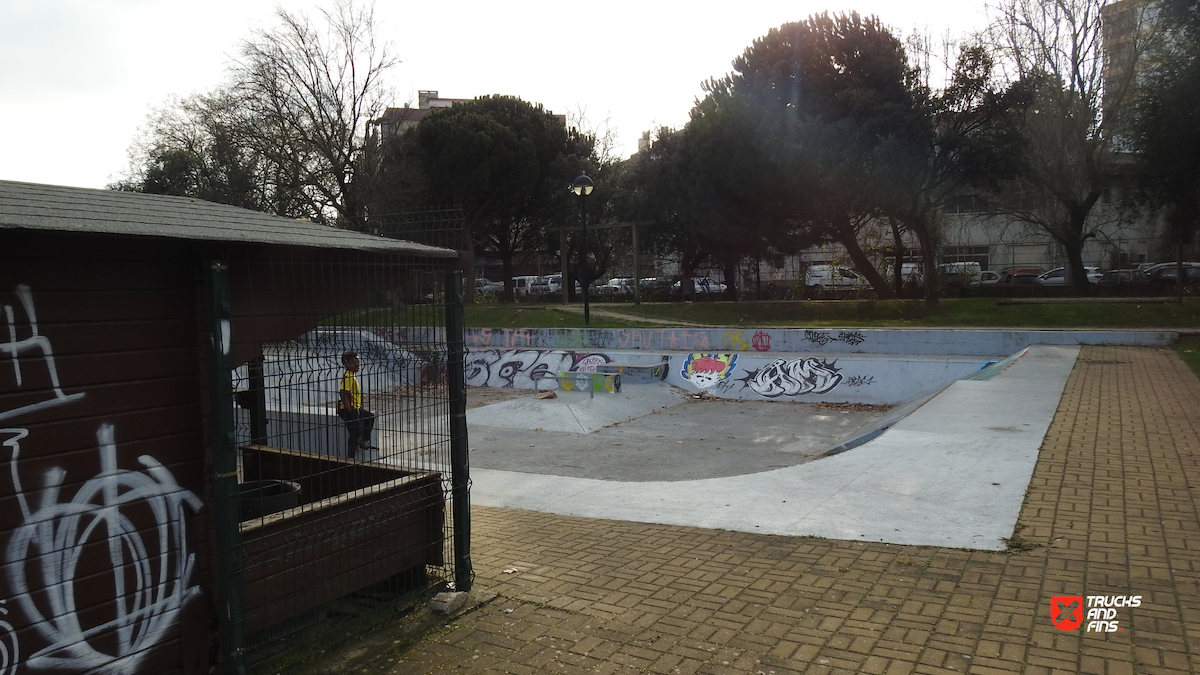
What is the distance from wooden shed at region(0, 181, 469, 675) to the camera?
3.05 m

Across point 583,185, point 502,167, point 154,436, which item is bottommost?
point 154,436

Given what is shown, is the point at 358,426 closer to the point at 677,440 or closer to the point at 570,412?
Answer: the point at 677,440

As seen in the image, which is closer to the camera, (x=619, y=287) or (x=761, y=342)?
(x=761, y=342)

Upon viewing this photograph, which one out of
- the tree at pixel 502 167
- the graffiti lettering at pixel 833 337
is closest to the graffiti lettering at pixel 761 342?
the graffiti lettering at pixel 833 337

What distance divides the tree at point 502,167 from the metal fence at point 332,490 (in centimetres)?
2941

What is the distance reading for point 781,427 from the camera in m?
15.1

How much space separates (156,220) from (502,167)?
108ft

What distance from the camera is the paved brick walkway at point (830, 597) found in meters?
3.75

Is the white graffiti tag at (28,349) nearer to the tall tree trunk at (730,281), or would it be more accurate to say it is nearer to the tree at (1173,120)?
the tree at (1173,120)

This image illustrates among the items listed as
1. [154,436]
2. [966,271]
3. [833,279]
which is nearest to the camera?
[154,436]

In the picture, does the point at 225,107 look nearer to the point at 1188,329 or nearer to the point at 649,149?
the point at 649,149

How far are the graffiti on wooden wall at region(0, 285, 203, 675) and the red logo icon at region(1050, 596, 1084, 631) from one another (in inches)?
178

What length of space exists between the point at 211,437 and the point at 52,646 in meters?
1.03

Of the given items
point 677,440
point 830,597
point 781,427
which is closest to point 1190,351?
point 781,427
